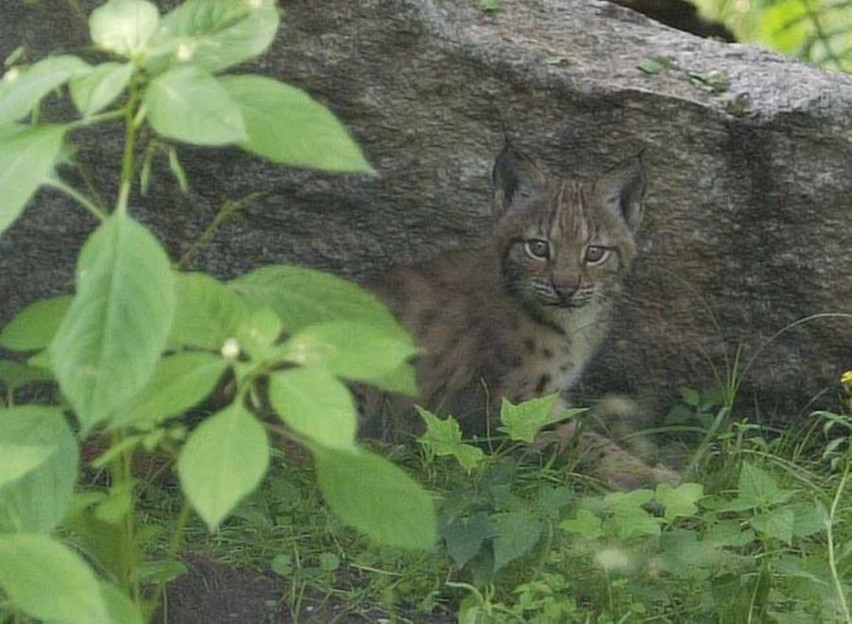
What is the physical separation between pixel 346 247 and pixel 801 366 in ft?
5.00

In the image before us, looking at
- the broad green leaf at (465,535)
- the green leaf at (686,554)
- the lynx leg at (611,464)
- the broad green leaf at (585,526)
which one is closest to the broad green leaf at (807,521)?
the green leaf at (686,554)

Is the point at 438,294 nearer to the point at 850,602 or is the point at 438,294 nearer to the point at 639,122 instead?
the point at 639,122

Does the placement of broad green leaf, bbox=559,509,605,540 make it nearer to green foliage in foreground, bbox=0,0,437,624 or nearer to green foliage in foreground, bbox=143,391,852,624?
green foliage in foreground, bbox=143,391,852,624

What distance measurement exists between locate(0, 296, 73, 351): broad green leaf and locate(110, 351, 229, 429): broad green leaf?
308 mm

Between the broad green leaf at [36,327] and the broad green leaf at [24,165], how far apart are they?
428 millimetres

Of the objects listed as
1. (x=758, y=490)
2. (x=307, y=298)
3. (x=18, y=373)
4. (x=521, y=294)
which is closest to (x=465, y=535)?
(x=758, y=490)

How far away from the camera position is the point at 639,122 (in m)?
5.34

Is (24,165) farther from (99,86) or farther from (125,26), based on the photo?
(125,26)

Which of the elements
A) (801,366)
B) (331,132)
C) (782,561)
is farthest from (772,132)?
(331,132)

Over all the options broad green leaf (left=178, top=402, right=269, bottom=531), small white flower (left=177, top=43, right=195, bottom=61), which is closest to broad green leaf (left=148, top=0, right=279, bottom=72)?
small white flower (left=177, top=43, right=195, bottom=61)

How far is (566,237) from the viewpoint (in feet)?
18.0

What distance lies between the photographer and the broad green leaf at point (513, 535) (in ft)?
12.7

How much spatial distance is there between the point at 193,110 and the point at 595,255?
3.31 metres

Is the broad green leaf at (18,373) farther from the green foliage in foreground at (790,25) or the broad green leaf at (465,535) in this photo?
the green foliage in foreground at (790,25)
